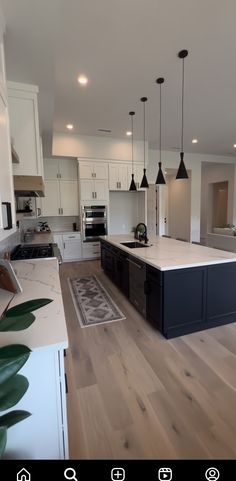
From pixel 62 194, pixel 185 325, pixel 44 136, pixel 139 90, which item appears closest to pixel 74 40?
pixel 139 90

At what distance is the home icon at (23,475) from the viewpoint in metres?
0.68

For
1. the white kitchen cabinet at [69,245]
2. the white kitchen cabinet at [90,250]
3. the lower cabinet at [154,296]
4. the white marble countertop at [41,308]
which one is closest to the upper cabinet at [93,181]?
the white kitchen cabinet at [69,245]

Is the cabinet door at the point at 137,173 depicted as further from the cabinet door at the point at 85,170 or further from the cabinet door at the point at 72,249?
the cabinet door at the point at 72,249

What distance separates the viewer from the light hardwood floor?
1386 millimetres

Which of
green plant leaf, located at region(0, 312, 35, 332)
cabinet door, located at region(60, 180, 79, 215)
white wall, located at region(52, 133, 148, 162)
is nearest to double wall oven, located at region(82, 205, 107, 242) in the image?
cabinet door, located at region(60, 180, 79, 215)

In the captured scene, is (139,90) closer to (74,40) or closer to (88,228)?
(74,40)

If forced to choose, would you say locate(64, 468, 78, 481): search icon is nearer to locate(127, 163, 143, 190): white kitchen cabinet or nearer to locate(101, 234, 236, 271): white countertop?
locate(101, 234, 236, 271): white countertop

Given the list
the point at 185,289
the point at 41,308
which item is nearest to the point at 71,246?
the point at 185,289

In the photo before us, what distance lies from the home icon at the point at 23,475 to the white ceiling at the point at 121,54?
99.9 inches

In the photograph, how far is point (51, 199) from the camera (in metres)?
5.84

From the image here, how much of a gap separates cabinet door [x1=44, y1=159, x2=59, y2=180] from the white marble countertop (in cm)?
384

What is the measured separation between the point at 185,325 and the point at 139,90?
3.39 m

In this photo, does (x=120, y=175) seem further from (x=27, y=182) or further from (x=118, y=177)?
(x=27, y=182)

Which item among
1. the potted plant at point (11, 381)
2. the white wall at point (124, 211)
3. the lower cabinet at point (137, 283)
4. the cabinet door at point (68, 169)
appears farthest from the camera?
the white wall at point (124, 211)
